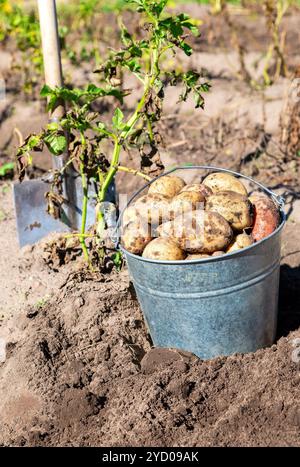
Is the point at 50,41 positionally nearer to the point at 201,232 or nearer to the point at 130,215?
the point at 130,215

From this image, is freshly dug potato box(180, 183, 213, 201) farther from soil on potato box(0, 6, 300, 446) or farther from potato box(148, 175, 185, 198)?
soil on potato box(0, 6, 300, 446)

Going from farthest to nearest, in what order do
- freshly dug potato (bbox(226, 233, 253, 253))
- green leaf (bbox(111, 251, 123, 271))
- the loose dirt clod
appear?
green leaf (bbox(111, 251, 123, 271))
freshly dug potato (bbox(226, 233, 253, 253))
the loose dirt clod

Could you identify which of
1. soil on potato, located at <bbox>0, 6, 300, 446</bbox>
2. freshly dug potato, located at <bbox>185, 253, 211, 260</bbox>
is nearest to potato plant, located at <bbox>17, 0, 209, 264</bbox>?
soil on potato, located at <bbox>0, 6, 300, 446</bbox>

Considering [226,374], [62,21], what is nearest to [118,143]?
[226,374]

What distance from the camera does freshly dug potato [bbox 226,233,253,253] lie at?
9.70 ft

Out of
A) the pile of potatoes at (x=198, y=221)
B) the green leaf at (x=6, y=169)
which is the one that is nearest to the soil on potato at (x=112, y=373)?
the pile of potatoes at (x=198, y=221)

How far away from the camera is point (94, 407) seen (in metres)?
2.82

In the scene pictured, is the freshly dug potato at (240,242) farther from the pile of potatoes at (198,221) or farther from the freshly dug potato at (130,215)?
the freshly dug potato at (130,215)

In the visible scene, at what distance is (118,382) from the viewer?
2.98 meters

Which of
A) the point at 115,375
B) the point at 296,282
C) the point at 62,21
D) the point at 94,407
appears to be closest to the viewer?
the point at 94,407

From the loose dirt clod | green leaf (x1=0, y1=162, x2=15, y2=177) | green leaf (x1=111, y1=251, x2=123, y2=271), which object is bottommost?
the loose dirt clod

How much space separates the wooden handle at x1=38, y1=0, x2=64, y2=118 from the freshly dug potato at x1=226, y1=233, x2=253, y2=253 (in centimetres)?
143
